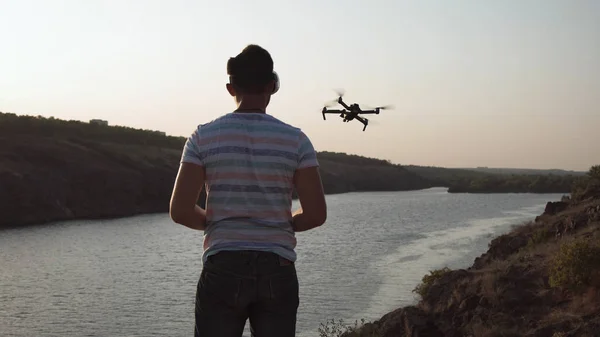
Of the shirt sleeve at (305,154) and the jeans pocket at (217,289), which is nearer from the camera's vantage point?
the jeans pocket at (217,289)

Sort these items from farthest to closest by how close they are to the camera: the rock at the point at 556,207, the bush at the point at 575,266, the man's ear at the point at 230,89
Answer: the rock at the point at 556,207 < the bush at the point at 575,266 < the man's ear at the point at 230,89

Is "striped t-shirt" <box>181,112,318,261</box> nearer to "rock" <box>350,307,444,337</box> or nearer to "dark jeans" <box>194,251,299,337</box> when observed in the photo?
"dark jeans" <box>194,251,299,337</box>

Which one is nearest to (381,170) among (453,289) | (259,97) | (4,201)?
(4,201)

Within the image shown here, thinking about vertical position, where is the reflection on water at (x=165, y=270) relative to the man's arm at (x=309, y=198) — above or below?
below

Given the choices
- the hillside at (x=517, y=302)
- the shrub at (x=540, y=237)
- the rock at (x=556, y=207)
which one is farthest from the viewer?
the rock at (x=556, y=207)

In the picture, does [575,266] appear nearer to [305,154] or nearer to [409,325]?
[409,325]

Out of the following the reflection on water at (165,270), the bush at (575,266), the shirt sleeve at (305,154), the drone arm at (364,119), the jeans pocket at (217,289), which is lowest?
the reflection on water at (165,270)

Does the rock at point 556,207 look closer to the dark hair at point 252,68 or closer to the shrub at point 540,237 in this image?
the shrub at point 540,237

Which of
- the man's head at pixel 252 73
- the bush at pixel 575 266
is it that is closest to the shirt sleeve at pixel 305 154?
the man's head at pixel 252 73
